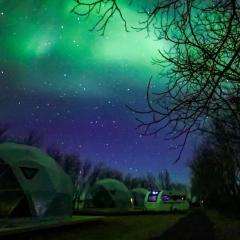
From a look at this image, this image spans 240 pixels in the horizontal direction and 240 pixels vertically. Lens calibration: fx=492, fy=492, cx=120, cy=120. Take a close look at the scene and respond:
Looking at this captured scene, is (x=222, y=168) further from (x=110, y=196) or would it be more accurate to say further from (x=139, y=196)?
(x=139, y=196)

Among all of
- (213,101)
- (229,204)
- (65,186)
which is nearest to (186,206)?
(229,204)

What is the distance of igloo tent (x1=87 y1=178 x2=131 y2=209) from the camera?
5109cm

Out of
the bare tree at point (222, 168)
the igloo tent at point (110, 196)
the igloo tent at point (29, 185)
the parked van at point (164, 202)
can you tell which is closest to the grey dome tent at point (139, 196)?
the parked van at point (164, 202)

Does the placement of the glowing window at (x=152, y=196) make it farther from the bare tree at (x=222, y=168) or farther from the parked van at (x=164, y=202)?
the bare tree at (x=222, y=168)

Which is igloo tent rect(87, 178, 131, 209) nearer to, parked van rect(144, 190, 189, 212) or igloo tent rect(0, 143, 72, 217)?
parked van rect(144, 190, 189, 212)

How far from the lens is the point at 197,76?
7.12 metres

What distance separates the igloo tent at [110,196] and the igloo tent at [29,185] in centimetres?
2912

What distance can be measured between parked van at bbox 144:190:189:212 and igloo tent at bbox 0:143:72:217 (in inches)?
1176

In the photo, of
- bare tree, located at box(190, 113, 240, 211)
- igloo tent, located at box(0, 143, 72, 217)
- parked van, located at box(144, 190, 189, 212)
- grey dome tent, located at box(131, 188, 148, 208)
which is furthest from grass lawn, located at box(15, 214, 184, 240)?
grey dome tent, located at box(131, 188, 148, 208)

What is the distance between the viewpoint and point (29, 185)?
786 inches

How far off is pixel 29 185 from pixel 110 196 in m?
32.0

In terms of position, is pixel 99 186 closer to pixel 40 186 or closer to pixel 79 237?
pixel 40 186

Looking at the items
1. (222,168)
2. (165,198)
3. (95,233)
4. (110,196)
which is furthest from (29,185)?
(165,198)

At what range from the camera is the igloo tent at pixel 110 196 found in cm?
5109
